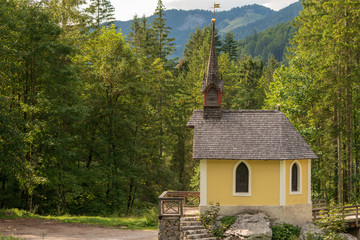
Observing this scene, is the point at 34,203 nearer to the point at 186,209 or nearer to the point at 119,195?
the point at 119,195

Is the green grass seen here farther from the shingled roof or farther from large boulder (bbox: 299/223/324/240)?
large boulder (bbox: 299/223/324/240)

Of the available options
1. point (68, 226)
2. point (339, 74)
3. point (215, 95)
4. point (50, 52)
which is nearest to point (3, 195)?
point (68, 226)

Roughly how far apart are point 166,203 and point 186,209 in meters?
2.60

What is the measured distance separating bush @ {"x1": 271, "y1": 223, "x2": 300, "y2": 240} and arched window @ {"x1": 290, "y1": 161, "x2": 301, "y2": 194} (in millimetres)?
1852

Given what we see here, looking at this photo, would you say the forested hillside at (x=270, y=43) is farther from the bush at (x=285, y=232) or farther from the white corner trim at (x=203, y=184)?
the bush at (x=285, y=232)

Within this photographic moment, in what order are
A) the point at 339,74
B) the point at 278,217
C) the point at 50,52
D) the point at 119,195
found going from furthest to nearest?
the point at 119,195
the point at 339,74
the point at 50,52
the point at 278,217

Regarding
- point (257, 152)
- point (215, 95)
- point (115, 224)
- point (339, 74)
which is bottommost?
point (115, 224)

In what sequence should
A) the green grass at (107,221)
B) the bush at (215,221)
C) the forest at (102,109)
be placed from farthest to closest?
the forest at (102,109)
the green grass at (107,221)
the bush at (215,221)

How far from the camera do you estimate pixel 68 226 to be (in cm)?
1845

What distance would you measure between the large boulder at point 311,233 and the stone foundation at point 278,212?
52 centimetres

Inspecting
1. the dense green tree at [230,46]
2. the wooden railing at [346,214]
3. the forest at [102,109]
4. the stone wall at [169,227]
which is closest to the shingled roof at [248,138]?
the forest at [102,109]

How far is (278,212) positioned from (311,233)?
181 centimetres

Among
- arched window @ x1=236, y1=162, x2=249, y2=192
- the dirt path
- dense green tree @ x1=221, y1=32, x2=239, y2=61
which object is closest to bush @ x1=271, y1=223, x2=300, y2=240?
arched window @ x1=236, y1=162, x2=249, y2=192

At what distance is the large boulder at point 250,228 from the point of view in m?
16.1
